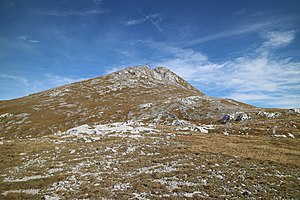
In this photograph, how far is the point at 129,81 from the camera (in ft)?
552

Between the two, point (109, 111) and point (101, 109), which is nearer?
point (109, 111)

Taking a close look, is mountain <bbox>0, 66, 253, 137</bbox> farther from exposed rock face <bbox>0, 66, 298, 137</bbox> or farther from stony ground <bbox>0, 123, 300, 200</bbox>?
stony ground <bbox>0, 123, 300, 200</bbox>

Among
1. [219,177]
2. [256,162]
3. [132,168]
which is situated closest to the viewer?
[219,177]

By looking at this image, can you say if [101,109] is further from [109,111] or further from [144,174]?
[144,174]

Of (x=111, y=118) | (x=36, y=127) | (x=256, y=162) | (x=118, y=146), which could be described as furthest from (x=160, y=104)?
(x=256, y=162)

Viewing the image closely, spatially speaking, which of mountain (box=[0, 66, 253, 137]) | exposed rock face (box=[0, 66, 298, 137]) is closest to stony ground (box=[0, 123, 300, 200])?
exposed rock face (box=[0, 66, 298, 137])

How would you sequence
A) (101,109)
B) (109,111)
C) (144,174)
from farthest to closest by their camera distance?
(101,109), (109,111), (144,174)

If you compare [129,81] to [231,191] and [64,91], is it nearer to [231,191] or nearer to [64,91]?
[64,91]

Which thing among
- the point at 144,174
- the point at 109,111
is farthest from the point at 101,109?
the point at 144,174

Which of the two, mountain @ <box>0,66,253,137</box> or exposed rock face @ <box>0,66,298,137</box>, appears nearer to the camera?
exposed rock face @ <box>0,66,298,137</box>

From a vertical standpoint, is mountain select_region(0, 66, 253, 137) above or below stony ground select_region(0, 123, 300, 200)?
above

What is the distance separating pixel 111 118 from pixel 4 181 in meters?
72.7

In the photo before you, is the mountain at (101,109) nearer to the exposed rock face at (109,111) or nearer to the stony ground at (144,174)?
the exposed rock face at (109,111)

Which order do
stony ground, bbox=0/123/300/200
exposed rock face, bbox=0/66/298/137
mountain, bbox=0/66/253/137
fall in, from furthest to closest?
mountain, bbox=0/66/253/137 < exposed rock face, bbox=0/66/298/137 < stony ground, bbox=0/123/300/200
